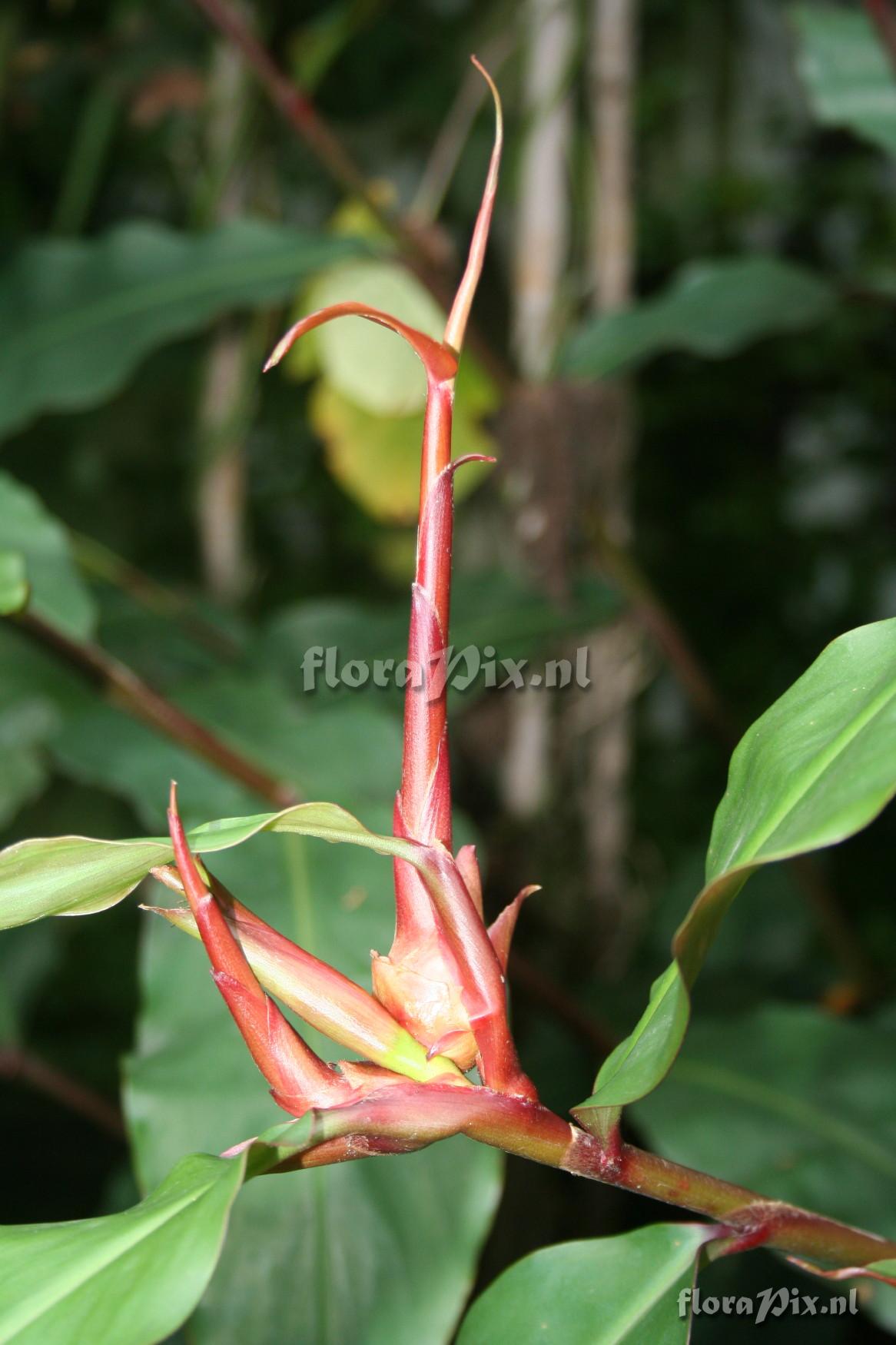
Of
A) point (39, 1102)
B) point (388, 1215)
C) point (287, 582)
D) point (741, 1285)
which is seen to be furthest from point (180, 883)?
point (287, 582)

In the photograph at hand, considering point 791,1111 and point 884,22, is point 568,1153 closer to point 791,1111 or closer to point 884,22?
point 791,1111

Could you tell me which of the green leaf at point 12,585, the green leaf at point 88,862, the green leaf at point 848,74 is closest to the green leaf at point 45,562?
the green leaf at point 12,585

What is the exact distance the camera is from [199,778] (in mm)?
610

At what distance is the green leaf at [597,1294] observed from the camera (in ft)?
0.86

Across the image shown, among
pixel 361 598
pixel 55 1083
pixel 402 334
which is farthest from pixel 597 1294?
pixel 361 598

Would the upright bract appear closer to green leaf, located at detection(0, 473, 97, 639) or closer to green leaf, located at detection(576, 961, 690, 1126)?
green leaf, located at detection(576, 961, 690, 1126)

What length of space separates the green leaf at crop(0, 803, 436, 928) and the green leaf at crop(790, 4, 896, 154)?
2.14 ft

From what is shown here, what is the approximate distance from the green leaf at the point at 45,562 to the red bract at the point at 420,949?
1.07ft

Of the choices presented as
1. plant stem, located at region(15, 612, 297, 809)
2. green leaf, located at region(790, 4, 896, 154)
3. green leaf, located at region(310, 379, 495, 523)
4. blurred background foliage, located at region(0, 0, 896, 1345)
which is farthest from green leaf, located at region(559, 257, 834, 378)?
plant stem, located at region(15, 612, 297, 809)

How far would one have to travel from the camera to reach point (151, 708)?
533mm

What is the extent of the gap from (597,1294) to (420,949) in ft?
0.38

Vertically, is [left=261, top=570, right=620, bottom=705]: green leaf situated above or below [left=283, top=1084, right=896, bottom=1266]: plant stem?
below

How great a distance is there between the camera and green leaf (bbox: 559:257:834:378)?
2.61ft

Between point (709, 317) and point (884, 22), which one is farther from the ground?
point (884, 22)
